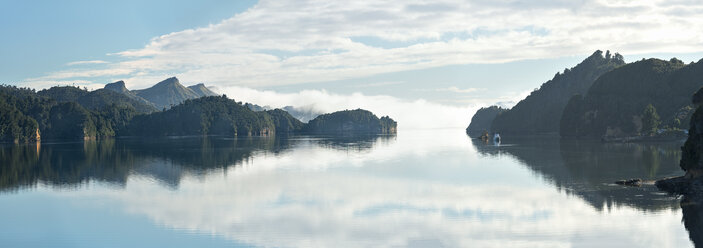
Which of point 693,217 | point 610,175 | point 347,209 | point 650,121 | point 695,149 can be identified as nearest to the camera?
point 693,217

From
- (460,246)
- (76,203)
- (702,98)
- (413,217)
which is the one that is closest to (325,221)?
(413,217)

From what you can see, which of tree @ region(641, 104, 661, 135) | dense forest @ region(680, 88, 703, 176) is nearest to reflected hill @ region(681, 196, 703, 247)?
dense forest @ region(680, 88, 703, 176)

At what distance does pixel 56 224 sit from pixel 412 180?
48.5 m

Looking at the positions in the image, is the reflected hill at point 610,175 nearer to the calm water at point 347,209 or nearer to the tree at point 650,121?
the calm water at point 347,209

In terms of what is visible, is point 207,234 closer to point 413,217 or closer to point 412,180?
point 413,217

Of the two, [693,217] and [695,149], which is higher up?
[695,149]

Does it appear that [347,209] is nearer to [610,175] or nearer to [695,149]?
[695,149]

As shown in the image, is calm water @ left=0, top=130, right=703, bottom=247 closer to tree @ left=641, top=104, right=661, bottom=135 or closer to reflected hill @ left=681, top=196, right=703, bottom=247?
reflected hill @ left=681, top=196, right=703, bottom=247

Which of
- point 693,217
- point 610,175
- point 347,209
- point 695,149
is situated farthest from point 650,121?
point 347,209

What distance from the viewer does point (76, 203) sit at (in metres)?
61.2

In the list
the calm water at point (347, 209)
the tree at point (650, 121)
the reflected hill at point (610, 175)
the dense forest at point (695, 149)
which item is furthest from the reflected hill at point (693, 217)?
the tree at point (650, 121)

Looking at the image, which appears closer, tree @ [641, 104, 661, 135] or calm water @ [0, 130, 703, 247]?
calm water @ [0, 130, 703, 247]

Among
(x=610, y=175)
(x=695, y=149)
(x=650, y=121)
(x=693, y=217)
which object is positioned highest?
(x=650, y=121)

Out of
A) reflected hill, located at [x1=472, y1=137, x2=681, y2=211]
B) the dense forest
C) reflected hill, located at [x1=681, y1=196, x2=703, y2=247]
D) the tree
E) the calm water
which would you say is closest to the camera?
reflected hill, located at [x1=681, y1=196, x2=703, y2=247]
